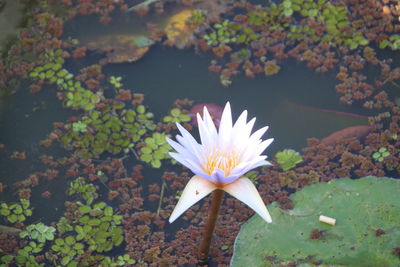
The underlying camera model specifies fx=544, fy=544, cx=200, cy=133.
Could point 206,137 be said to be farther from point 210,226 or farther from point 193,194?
point 210,226

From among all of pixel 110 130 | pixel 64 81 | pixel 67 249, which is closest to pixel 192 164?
pixel 67 249

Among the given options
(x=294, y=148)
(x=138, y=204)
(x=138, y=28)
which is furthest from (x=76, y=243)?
(x=138, y=28)

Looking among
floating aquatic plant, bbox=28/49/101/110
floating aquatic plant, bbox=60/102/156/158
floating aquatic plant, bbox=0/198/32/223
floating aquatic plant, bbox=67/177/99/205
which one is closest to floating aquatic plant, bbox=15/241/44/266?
floating aquatic plant, bbox=0/198/32/223

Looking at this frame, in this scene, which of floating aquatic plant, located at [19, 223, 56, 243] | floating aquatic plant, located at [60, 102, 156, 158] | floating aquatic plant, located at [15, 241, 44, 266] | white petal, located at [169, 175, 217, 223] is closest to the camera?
white petal, located at [169, 175, 217, 223]

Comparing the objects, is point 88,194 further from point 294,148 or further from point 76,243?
point 294,148

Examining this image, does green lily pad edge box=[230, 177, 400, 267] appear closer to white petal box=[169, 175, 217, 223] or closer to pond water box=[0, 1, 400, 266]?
pond water box=[0, 1, 400, 266]

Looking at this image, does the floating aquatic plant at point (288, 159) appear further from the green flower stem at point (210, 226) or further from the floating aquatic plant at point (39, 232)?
the floating aquatic plant at point (39, 232)

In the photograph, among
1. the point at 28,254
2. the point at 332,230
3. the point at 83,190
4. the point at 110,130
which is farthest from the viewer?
the point at 110,130
